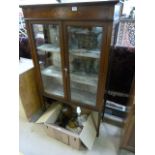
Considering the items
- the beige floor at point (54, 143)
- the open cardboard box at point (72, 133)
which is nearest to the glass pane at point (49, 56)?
the open cardboard box at point (72, 133)

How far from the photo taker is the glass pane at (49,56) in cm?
151

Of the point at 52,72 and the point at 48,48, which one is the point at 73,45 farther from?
the point at 52,72

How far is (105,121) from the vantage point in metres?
1.95

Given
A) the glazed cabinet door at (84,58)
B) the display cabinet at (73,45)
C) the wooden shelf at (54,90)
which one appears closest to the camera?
the display cabinet at (73,45)

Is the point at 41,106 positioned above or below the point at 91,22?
below

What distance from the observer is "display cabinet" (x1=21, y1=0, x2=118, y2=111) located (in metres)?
1.07

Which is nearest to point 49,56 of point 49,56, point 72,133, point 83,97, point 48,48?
point 49,56

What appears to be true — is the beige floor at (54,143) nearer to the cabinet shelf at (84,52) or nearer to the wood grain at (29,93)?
the wood grain at (29,93)

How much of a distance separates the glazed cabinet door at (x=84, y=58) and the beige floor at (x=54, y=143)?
1.73 feet

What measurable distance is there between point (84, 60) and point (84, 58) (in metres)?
0.03

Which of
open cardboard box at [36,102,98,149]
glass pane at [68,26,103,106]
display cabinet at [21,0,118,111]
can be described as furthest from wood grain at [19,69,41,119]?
glass pane at [68,26,103,106]

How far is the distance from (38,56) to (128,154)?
1526mm

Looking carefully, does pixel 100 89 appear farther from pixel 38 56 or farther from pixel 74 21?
pixel 38 56
